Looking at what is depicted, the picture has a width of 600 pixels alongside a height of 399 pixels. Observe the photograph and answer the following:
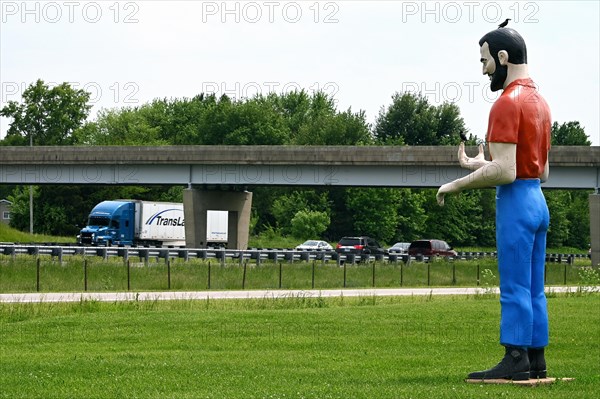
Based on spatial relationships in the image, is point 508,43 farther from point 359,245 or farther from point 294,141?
point 294,141

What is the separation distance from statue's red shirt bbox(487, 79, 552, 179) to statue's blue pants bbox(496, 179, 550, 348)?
0.70 feet

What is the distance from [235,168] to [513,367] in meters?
53.8

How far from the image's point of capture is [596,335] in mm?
23000

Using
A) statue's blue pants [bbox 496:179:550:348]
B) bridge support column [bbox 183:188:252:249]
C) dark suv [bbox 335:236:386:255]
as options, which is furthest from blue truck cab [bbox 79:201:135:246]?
statue's blue pants [bbox 496:179:550:348]

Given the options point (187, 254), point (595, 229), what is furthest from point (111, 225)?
point (595, 229)

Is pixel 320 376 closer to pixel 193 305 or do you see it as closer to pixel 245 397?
pixel 245 397

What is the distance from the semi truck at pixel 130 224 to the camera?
7606cm

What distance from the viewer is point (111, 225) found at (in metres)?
76.5

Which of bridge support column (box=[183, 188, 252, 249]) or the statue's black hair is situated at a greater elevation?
the statue's black hair

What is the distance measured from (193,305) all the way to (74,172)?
39.0m

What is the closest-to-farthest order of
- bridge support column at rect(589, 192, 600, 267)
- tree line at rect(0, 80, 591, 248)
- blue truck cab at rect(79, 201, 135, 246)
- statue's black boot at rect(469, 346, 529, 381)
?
1. statue's black boot at rect(469, 346, 529, 381)
2. bridge support column at rect(589, 192, 600, 267)
3. blue truck cab at rect(79, 201, 135, 246)
4. tree line at rect(0, 80, 591, 248)

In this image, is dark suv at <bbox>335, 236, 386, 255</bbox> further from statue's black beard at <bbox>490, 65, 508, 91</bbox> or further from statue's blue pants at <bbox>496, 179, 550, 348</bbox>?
statue's blue pants at <bbox>496, 179, 550, 348</bbox>

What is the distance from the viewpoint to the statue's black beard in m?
14.6

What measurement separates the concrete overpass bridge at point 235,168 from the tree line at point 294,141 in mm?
14999
